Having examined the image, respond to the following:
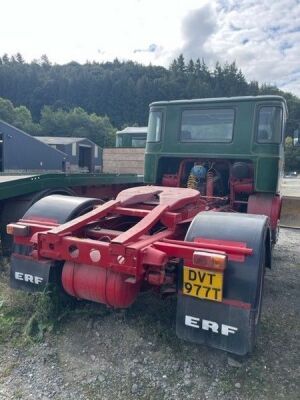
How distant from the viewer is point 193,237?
2.74 meters

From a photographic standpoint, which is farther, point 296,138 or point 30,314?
point 296,138

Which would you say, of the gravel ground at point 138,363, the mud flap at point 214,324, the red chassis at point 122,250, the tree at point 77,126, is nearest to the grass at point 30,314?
the gravel ground at point 138,363

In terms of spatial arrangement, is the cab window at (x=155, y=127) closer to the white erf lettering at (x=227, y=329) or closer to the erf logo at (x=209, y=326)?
the erf logo at (x=209, y=326)

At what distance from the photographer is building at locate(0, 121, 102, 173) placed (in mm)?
29859

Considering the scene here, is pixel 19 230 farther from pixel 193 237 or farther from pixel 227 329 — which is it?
pixel 227 329

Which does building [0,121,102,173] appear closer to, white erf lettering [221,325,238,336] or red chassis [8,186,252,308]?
red chassis [8,186,252,308]

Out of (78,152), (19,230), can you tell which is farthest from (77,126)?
(19,230)

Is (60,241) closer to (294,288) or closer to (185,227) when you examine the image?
(185,227)

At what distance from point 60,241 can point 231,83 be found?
297 feet

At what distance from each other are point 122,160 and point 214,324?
27.8 feet

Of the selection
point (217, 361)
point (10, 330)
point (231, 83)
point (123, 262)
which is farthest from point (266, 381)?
point (231, 83)

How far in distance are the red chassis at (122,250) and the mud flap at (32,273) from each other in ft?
0.25

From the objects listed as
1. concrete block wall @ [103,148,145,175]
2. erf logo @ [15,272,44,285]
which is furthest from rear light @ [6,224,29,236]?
concrete block wall @ [103,148,145,175]

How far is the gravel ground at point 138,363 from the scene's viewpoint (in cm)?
242
